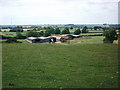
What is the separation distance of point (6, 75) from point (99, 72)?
618cm

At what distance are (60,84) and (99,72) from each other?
3.96m

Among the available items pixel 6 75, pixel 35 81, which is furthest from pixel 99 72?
pixel 6 75

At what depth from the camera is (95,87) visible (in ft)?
30.0

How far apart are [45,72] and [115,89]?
4.96 m

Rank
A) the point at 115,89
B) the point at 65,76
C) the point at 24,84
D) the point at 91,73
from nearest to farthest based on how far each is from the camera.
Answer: the point at 115,89 → the point at 24,84 → the point at 65,76 → the point at 91,73

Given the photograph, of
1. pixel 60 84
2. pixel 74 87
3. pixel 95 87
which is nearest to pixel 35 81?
pixel 60 84

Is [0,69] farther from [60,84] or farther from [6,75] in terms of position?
[60,84]

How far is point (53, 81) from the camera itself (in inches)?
396

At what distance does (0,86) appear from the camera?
9.26 metres

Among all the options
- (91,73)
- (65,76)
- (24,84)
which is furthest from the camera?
(91,73)

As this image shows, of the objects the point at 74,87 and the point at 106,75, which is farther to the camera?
the point at 106,75

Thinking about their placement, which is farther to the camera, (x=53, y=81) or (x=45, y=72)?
(x=45, y=72)

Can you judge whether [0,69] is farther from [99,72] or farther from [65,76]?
[99,72]

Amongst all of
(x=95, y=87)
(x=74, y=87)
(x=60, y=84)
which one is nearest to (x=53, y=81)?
(x=60, y=84)
